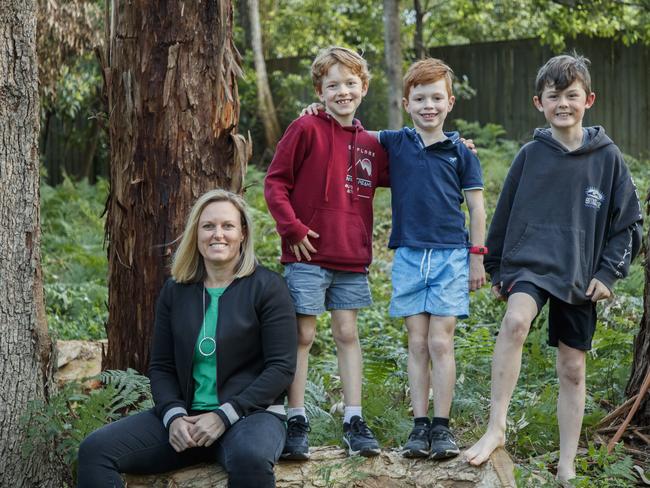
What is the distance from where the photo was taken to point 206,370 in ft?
14.0

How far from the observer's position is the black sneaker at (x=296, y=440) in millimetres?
4273

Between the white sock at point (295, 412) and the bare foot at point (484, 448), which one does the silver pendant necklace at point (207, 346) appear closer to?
the white sock at point (295, 412)

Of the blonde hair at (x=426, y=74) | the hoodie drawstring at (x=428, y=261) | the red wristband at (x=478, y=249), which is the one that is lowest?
the hoodie drawstring at (x=428, y=261)

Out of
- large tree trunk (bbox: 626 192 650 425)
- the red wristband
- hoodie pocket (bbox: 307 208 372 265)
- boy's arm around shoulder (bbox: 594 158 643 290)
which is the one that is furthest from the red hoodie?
large tree trunk (bbox: 626 192 650 425)

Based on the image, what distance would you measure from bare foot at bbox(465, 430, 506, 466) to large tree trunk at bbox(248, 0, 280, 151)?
1197 centimetres

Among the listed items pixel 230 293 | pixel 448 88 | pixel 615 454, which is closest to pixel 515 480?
pixel 615 454

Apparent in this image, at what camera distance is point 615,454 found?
471 centimetres

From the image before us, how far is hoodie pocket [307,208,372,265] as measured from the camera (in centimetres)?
452

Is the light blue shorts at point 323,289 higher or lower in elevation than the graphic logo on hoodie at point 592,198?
lower

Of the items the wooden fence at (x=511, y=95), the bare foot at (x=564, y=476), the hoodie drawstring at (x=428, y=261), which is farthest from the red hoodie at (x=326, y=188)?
the wooden fence at (x=511, y=95)

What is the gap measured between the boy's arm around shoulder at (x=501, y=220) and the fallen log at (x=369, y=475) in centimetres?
93

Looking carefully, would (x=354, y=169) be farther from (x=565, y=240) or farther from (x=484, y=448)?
(x=484, y=448)

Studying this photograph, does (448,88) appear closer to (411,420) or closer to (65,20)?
(411,420)

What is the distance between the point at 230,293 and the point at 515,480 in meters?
1.56
